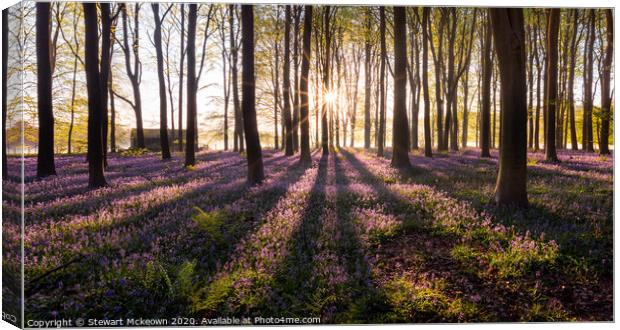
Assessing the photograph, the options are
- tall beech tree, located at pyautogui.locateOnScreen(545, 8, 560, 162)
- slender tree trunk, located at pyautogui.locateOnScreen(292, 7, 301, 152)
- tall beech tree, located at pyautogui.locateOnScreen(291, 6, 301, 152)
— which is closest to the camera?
tall beech tree, located at pyautogui.locateOnScreen(545, 8, 560, 162)

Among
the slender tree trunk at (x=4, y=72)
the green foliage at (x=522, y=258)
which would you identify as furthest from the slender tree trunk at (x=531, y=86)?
the slender tree trunk at (x=4, y=72)

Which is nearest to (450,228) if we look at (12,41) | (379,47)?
(12,41)

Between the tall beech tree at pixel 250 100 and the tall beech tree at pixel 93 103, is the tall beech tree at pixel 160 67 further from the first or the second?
the tall beech tree at pixel 250 100

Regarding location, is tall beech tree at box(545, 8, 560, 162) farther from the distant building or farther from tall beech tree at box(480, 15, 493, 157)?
the distant building

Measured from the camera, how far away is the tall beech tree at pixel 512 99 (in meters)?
5.66

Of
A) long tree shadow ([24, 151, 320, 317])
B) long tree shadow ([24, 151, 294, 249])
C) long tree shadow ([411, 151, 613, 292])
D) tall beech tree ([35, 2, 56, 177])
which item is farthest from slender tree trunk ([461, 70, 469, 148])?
tall beech tree ([35, 2, 56, 177])

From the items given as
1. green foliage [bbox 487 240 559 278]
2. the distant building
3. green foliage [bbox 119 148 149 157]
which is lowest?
green foliage [bbox 487 240 559 278]

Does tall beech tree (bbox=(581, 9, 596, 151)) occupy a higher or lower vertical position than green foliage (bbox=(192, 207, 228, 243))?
higher

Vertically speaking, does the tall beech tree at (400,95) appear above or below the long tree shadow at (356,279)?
above

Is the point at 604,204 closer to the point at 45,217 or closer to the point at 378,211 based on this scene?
the point at 378,211

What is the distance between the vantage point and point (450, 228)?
5297 mm

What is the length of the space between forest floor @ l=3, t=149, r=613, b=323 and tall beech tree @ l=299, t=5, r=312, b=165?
393 centimetres

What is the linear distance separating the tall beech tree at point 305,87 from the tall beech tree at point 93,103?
499cm

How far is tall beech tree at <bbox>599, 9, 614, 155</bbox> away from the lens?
17.6 feet
